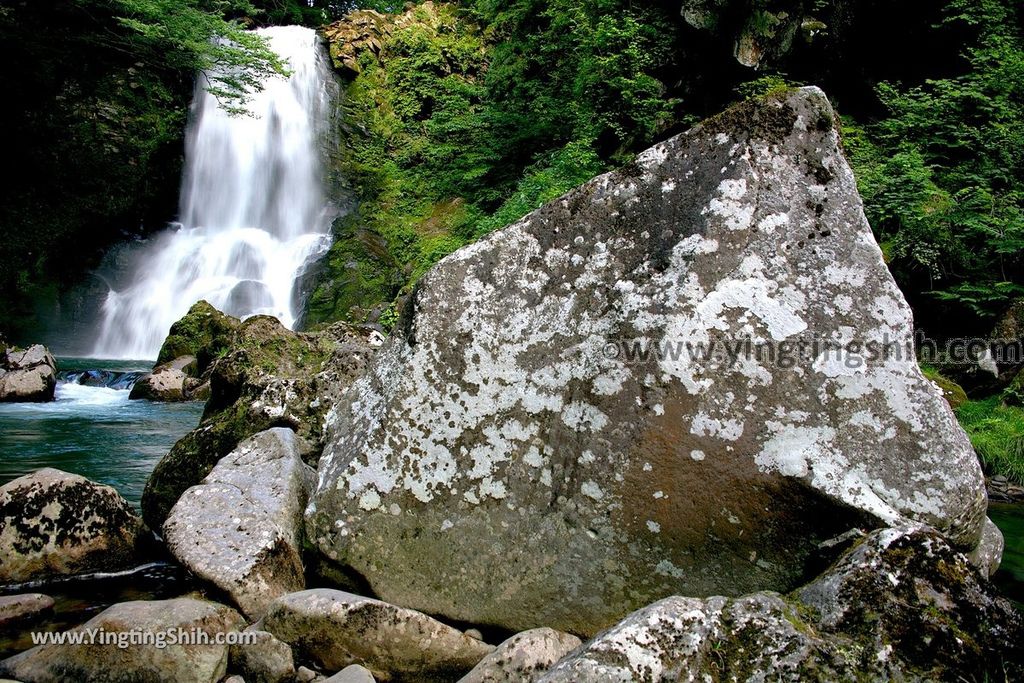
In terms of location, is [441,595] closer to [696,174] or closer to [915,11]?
[696,174]

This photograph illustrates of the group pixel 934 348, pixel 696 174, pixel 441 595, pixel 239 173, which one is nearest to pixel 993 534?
pixel 696 174

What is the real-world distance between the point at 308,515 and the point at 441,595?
0.84 metres

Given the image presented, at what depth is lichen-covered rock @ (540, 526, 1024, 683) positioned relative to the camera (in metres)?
1.91

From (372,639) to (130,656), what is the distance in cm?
105

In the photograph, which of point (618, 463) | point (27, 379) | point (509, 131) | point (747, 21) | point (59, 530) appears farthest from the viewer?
point (509, 131)

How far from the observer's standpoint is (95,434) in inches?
360

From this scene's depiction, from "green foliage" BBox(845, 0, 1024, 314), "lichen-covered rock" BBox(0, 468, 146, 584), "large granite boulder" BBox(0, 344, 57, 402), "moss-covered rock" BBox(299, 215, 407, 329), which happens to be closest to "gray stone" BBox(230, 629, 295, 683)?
"lichen-covered rock" BBox(0, 468, 146, 584)

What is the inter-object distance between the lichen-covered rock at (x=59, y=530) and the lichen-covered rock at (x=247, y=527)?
81 centimetres

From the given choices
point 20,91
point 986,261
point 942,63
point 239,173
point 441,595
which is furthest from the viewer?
point 239,173

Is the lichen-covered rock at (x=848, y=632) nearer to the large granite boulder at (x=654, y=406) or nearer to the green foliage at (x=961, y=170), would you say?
the large granite boulder at (x=654, y=406)

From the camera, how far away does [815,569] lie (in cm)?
256

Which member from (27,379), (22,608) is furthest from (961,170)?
(27,379)

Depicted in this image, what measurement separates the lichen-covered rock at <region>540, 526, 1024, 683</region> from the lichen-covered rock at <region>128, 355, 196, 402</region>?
12.7m

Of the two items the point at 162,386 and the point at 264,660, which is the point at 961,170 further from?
the point at 162,386
